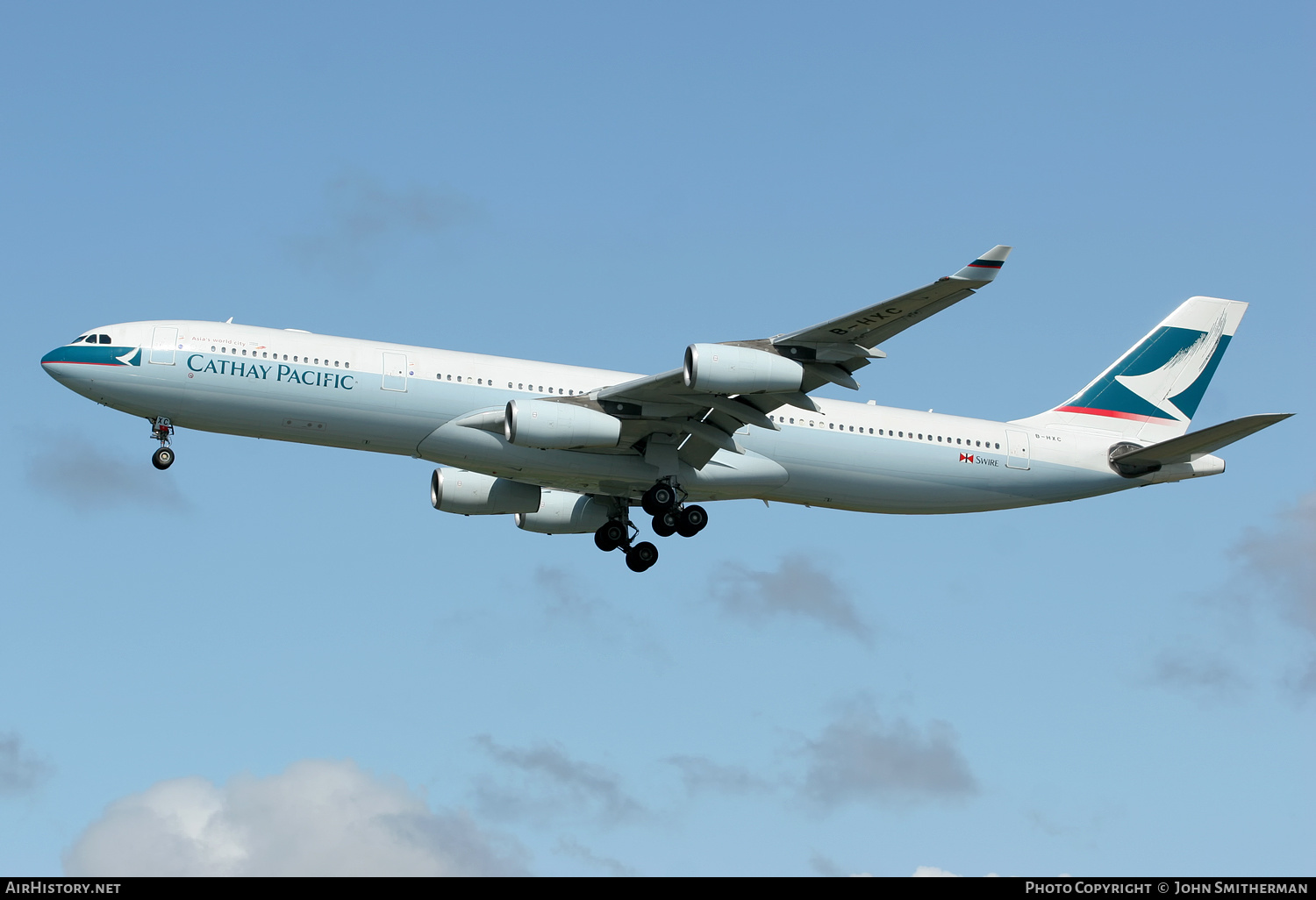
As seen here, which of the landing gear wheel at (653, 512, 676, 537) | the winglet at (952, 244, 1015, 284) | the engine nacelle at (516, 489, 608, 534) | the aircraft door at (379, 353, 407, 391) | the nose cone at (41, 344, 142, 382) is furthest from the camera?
the engine nacelle at (516, 489, 608, 534)

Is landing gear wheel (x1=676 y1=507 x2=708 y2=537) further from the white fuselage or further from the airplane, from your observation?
the white fuselage

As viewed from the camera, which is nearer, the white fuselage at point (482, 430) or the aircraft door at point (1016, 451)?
the white fuselage at point (482, 430)

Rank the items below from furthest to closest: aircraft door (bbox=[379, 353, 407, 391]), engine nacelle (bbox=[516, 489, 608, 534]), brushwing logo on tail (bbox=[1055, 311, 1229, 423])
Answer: brushwing logo on tail (bbox=[1055, 311, 1229, 423])
engine nacelle (bbox=[516, 489, 608, 534])
aircraft door (bbox=[379, 353, 407, 391])

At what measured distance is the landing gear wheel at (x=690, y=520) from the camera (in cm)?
4244

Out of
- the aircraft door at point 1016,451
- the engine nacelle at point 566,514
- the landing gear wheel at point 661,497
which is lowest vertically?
the landing gear wheel at point 661,497

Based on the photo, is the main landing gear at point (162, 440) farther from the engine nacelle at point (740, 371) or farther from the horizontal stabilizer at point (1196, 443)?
the horizontal stabilizer at point (1196, 443)

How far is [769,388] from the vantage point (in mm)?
37000

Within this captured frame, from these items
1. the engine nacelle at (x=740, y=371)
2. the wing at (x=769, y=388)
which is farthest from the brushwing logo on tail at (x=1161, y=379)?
the engine nacelle at (x=740, y=371)

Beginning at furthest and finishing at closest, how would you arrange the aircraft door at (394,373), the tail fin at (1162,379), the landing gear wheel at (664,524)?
the tail fin at (1162,379), the landing gear wheel at (664,524), the aircraft door at (394,373)

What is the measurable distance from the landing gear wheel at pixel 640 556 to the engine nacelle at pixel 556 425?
262 inches

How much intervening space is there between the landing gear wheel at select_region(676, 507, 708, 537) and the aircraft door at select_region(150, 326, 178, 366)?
47.3ft

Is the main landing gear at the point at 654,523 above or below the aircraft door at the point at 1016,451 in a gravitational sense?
below

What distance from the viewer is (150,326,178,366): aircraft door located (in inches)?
1497

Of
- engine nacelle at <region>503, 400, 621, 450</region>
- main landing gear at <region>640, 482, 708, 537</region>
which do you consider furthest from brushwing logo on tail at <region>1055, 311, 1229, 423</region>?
engine nacelle at <region>503, 400, 621, 450</region>
